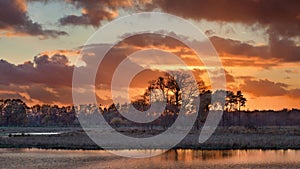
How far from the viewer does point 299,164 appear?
40000 millimetres

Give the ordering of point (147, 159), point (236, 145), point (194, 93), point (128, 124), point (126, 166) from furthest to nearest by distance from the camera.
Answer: point (128, 124) → point (194, 93) → point (236, 145) → point (147, 159) → point (126, 166)

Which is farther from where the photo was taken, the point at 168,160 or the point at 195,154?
the point at 195,154

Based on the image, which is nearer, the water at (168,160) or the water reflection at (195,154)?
the water at (168,160)

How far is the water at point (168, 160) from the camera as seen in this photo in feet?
132

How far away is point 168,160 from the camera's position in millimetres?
44844

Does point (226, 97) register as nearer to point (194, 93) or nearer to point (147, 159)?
point (194, 93)

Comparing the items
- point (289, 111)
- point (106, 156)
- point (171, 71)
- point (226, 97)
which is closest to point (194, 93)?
point (171, 71)

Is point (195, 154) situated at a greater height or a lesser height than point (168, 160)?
greater

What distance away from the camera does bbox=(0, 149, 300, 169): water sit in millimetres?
40312

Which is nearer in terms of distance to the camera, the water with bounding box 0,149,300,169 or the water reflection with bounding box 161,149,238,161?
the water with bounding box 0,149,300,169

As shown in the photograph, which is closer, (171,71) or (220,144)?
(220,144)

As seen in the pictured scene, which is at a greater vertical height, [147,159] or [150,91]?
[150,91]

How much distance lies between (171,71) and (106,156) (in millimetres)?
49493

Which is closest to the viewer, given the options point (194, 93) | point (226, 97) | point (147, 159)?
point (147, 159)
